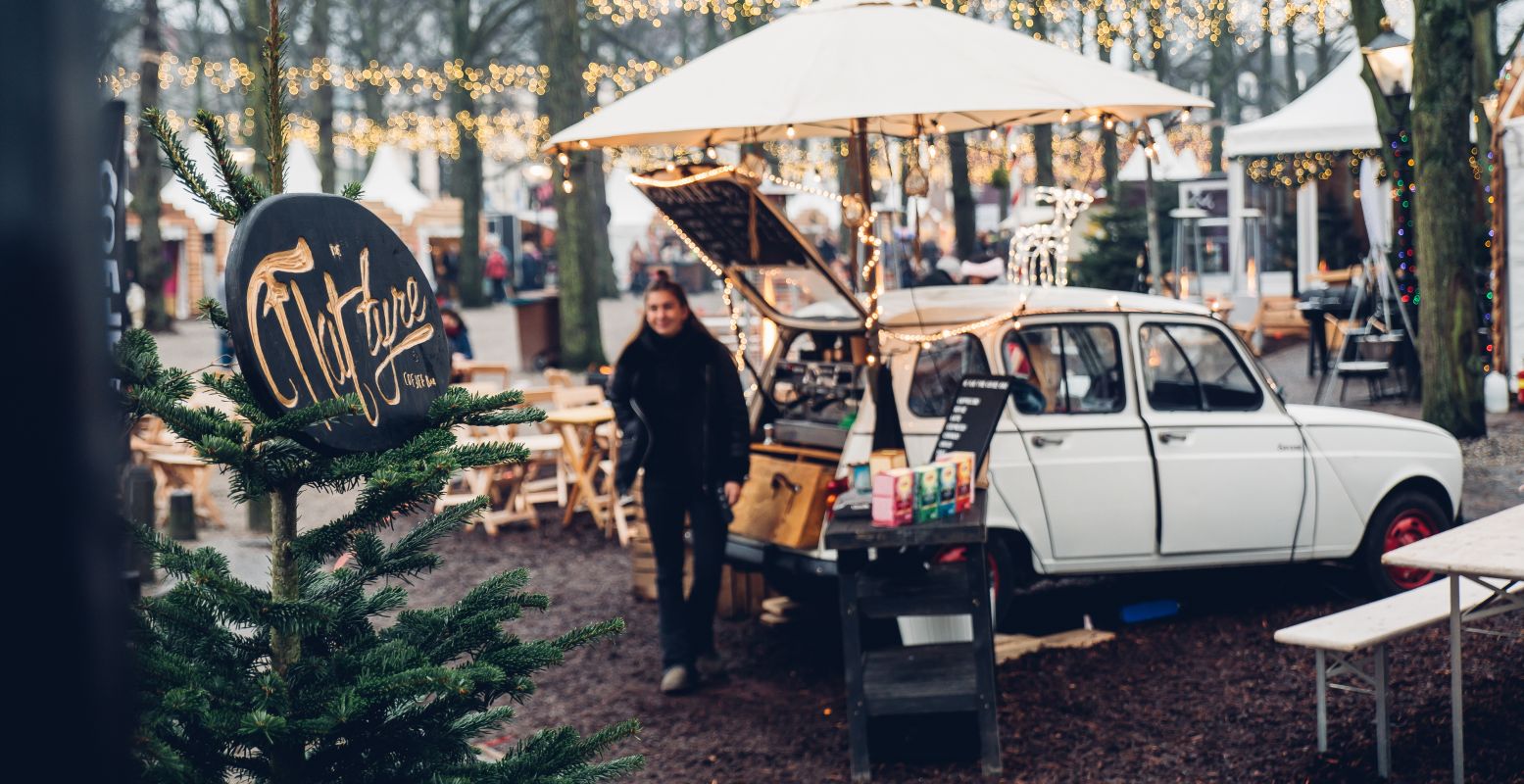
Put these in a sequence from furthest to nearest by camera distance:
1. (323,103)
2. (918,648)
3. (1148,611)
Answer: (323,103) < (1148,611) < (918,648)

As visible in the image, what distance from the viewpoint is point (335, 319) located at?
9.09 ft

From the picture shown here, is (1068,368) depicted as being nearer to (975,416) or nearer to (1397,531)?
(975,416)

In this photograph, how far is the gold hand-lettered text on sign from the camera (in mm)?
2572

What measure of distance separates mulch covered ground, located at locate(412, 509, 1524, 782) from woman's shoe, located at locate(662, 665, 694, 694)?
5 centimetres

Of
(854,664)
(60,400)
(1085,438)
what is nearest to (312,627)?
(60,400)

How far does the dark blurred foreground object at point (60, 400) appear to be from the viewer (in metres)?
0.59

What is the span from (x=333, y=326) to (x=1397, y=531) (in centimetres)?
646

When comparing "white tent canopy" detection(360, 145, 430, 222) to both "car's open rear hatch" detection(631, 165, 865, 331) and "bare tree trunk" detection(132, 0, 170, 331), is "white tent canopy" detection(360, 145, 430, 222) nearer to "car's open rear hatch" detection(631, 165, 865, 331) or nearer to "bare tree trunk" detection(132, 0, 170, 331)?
"bare tree trunk" detection(132, 0, 170, 331)

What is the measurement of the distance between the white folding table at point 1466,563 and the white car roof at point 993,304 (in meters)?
2.43

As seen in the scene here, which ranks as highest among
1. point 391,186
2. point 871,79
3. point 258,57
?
point 391,186

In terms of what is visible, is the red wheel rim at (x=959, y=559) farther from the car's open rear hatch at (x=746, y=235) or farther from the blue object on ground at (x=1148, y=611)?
the car's open rear hatch at (x=746, y=235)

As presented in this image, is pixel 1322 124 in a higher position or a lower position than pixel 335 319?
higher

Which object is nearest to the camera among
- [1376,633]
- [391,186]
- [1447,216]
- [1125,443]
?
[1376,633]

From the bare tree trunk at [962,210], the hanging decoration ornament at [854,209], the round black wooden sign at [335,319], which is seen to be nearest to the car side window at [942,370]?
the hanging decoration ornament at [854,209]
